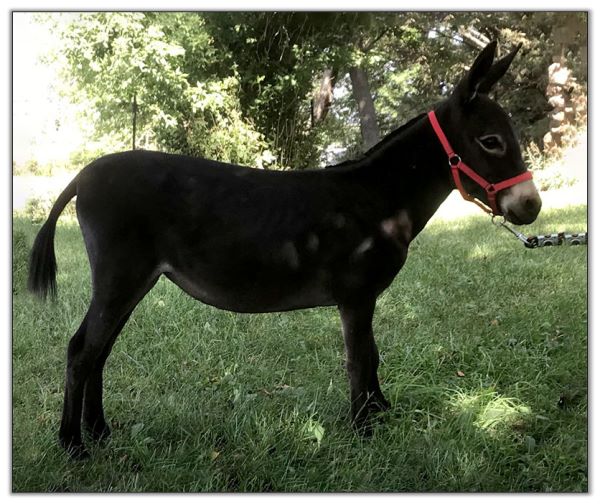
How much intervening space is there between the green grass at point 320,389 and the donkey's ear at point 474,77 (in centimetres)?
102

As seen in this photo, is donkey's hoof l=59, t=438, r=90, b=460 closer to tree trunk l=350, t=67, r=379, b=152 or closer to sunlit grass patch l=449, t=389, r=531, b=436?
sunlit grass patch l=449, t=389, r=531, b=436

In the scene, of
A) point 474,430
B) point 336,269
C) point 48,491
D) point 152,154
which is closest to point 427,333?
point 474,430

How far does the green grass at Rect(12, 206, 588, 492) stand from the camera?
2.06 m

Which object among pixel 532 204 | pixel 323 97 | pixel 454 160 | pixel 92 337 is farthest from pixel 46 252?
pixel 532 204

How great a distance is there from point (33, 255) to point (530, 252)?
3.00 metres

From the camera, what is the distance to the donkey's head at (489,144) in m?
1.99

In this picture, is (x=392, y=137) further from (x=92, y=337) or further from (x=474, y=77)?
(x=92, y=337)

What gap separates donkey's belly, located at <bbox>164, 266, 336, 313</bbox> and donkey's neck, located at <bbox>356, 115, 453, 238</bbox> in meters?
0.47

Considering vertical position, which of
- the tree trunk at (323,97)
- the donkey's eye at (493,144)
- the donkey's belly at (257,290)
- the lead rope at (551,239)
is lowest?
the donkey's belly at (257,290)

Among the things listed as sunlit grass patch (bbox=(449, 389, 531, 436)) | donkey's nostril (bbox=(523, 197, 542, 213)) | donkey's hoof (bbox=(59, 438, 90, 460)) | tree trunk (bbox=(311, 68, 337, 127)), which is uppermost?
tree trunk (bbox=(311, 68, 337, 127))

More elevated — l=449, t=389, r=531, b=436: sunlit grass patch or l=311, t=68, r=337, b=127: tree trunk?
l=311, t=68, r=337, b=127: tree trunk

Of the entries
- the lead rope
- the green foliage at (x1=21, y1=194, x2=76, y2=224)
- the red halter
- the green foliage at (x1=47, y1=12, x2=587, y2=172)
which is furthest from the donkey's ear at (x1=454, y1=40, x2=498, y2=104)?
the green foliage at (x1=21, y1=194, x2=76, y2=224)

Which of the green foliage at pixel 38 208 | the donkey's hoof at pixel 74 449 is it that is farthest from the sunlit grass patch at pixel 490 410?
the green foliage at pixel 38 208

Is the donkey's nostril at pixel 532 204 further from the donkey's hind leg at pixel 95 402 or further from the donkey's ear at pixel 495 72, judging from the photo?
the donkey's hind leg at pixel 95 402
